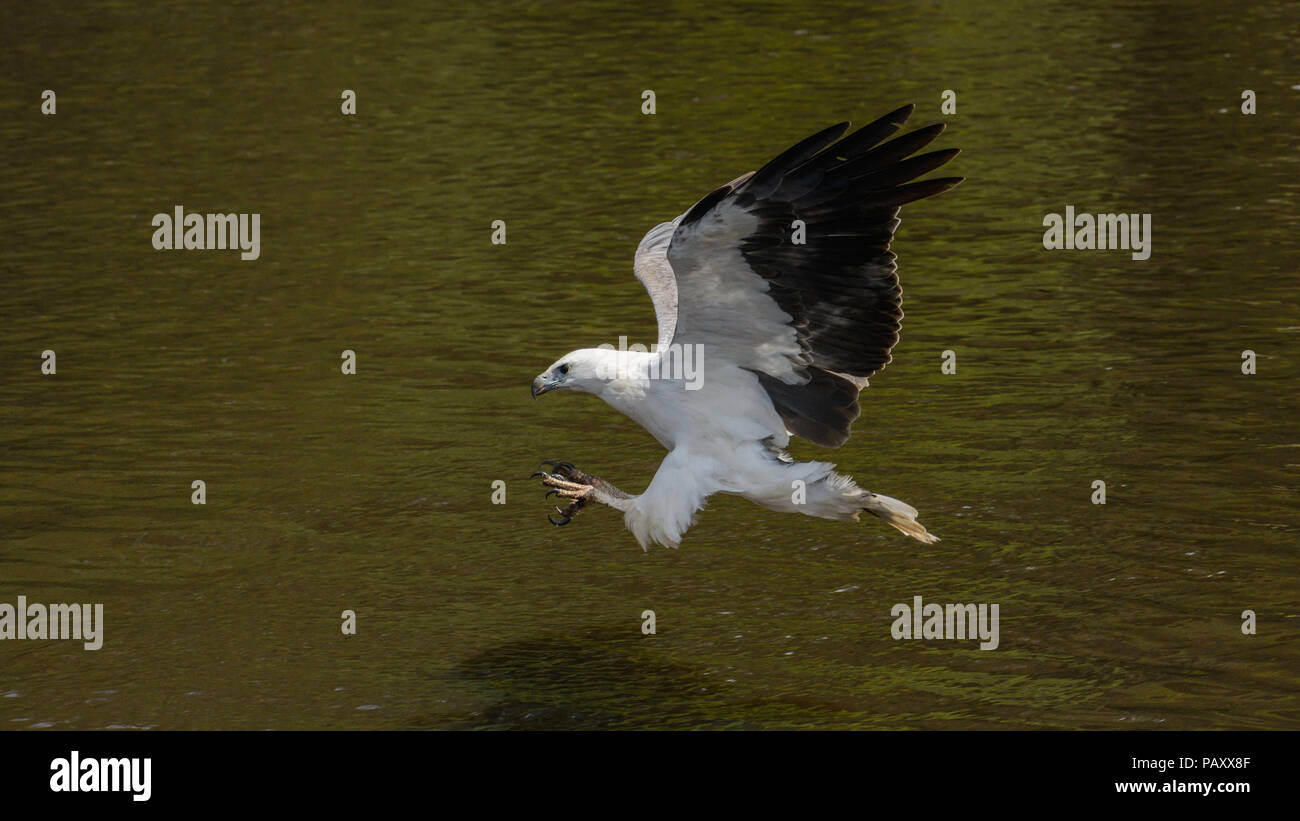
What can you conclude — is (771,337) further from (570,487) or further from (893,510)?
(570,487)

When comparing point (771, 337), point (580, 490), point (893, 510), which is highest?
point (771, 337)

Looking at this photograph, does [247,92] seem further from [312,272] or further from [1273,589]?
[1273,589]

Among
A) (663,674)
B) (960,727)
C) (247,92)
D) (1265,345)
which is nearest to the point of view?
(960,727)

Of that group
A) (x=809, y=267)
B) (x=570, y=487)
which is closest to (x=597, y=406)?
(x=570, y=487)

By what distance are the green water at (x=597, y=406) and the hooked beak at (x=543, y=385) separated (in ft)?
4.67

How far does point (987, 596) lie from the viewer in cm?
938

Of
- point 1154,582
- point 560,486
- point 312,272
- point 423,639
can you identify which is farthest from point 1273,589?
point 312,272

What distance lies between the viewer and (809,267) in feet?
27.1

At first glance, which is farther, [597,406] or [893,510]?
[597,406]

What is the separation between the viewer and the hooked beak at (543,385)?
884cm

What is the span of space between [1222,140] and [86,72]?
1561 centimetres

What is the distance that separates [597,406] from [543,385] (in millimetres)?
3950

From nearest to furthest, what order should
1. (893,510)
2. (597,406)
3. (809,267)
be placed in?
1. (809,267)
2. (893,510)
3. (597,406)

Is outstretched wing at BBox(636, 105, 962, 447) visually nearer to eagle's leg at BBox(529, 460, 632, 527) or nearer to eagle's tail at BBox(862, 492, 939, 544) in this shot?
eagle's tail at BBox(862, 492, 939, 544)
